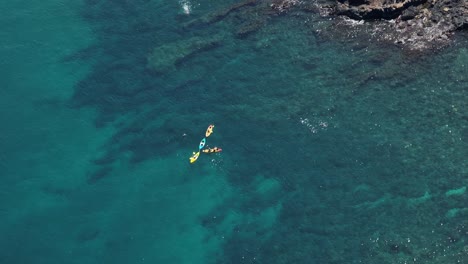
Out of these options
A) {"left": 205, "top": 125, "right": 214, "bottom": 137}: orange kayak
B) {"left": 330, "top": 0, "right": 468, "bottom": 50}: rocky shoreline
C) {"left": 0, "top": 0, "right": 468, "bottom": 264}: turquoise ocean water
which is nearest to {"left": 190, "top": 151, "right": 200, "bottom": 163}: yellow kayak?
{"left": 0, "top": 0, "right": 468, "bottom": 264}: turquoise ocean water

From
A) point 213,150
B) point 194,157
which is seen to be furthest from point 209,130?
point 194,157

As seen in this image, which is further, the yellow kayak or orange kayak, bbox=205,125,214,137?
orange kayak, bbox=205,125,214,137

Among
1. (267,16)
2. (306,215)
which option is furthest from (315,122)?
(267,16)

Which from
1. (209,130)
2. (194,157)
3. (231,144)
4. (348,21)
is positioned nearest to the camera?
(194,157)

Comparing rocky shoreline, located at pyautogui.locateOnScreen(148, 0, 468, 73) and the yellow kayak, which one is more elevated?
rocky shoreline, located at pyautogui.locateOnScreen(148, 0, 468, 73)

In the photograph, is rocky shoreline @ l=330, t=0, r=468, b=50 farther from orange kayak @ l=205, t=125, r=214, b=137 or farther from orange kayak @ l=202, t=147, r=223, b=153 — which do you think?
orange kayak @ l=202, t=147, r=223, b=153

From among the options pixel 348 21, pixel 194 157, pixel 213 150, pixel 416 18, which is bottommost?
pixel 194 157

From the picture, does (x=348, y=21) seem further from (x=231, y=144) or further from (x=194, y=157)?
(x=194, y=157)

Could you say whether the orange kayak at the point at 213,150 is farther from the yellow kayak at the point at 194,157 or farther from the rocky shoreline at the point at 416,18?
the rocky shoreline at the point at 416,18

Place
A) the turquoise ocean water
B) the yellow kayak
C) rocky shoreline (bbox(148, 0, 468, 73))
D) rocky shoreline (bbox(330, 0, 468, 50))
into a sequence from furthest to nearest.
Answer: rocky shoreline (bbox(148, 0, 468, 73)) < rocky shoreline (bbox(330, 0, 468, 50)) < the yellow kayak < the turquoise ocean water
